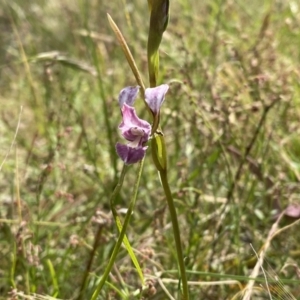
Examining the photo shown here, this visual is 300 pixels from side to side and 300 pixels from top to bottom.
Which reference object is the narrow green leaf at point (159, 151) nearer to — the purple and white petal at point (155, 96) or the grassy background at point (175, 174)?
the purple and white petal at point (155, 96)

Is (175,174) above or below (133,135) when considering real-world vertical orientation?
below

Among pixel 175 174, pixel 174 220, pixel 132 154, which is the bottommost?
pixel 175 174

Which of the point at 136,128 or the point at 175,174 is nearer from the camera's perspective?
the point at 136,128

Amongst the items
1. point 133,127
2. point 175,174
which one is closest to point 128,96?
point 133,127

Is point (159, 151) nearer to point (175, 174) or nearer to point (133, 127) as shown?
point (133, 127)

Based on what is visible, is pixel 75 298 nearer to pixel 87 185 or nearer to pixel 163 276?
pixel 163 276

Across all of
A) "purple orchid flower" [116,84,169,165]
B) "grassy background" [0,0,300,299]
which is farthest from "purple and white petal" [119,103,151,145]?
"grassy background" [0,0,300,299]

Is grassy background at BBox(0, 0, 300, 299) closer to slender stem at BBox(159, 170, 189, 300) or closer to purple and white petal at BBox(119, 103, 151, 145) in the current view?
slender stem at BBox(159, 170, 189, 300)
